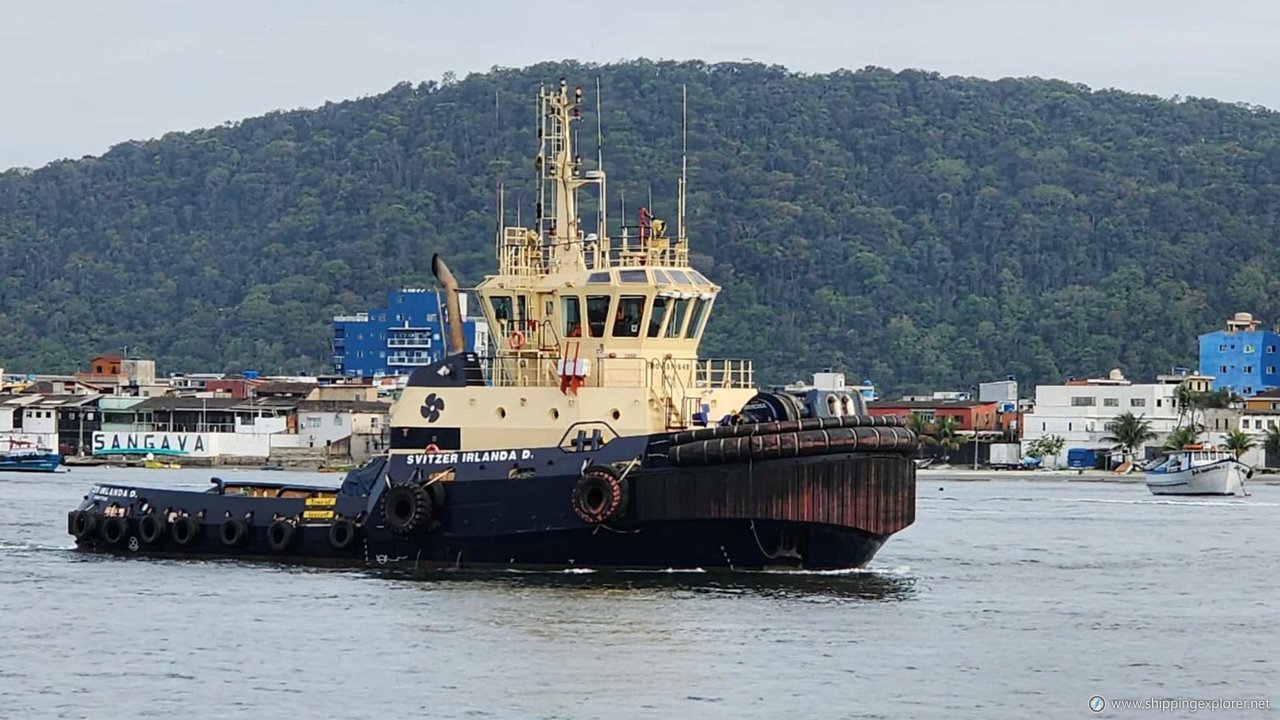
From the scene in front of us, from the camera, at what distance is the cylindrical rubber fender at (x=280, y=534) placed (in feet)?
134

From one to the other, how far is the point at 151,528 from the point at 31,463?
73374mm

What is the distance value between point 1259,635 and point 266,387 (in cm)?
11678

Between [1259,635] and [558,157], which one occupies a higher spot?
[558,157]

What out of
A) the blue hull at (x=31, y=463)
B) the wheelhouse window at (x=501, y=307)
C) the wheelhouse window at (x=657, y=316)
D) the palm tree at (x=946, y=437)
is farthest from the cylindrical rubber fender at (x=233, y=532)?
the palm tree at (x=946, y=437)

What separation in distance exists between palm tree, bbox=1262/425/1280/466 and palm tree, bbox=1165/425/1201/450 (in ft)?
11.5

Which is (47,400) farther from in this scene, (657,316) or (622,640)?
(622,640)

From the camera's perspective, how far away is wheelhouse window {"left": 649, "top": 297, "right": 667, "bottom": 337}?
39.6 meters

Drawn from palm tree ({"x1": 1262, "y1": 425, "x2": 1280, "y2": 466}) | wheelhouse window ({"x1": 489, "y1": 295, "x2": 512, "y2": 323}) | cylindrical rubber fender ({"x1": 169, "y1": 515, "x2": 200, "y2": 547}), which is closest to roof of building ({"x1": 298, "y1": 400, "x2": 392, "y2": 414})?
palm tree ({"x1": 1262, "y1": 425, "x2": 1280, "y2": 466})

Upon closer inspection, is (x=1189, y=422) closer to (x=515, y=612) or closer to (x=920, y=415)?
(x=920, y=415)

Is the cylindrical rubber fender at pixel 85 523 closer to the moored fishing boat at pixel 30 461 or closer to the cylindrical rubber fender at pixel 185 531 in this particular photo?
the cylindrical rubber fender at pixel 185 531

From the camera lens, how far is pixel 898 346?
604 feet

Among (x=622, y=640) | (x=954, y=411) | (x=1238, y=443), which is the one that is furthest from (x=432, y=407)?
(x=954, y=411)

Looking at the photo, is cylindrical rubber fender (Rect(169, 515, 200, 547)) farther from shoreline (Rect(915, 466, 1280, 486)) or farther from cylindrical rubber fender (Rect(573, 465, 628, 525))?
shoreline (Rect(915, 466, 1280, 486))

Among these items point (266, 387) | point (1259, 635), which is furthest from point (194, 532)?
point (266, 387)
